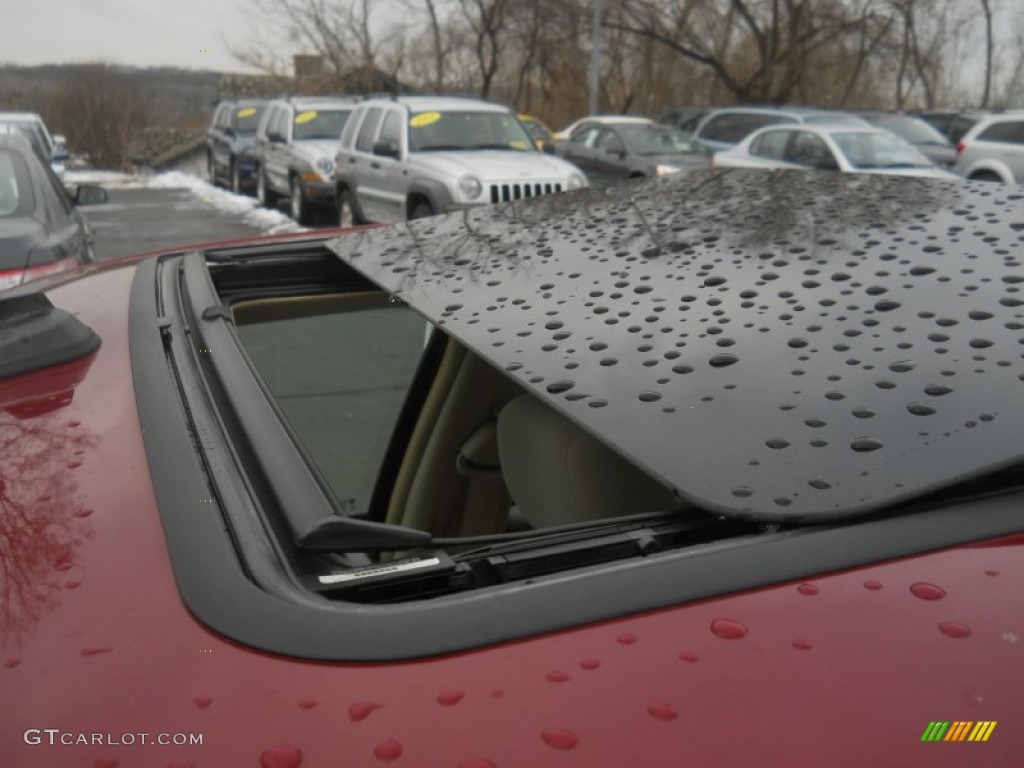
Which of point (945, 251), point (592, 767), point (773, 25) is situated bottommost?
point (592, 767)

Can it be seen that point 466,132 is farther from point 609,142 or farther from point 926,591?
point 926,591

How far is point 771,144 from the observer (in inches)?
585

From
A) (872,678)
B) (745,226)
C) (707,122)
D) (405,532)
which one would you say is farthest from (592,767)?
(707,122)

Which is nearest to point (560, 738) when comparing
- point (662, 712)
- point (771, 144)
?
point (662, 712)

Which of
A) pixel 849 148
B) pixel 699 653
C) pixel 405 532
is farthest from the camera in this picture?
pixel 849 148

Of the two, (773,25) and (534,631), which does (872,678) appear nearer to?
(534,631)

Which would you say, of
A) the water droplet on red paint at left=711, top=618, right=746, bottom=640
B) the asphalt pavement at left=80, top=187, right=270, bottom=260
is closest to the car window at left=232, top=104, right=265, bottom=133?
the asphalt pavement at left=80, top=187, right=270, bottom=260

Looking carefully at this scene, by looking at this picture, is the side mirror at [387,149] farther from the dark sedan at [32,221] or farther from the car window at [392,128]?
the dark sedan at [32,221]

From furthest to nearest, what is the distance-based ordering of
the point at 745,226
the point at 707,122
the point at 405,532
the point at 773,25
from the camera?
the point at 773,25 < the point at 707,122 < the point at 745,226 < the point at 405,532

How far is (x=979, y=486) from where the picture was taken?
1128 millimetres

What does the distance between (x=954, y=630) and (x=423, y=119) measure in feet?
39.0

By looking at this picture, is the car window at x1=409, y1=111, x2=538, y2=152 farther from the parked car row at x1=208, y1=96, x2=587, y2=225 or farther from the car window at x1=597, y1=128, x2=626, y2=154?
the car window at x1=597, y1=128, x2=626, y2=154

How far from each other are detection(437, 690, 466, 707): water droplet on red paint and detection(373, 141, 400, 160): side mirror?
37.8 ft

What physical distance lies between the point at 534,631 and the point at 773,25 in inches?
1258
